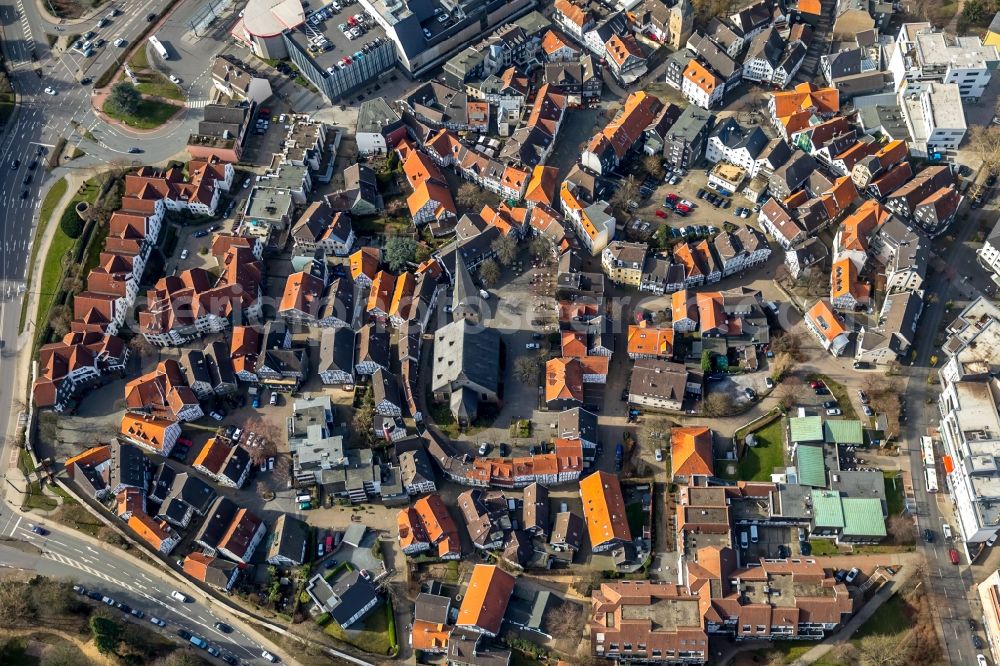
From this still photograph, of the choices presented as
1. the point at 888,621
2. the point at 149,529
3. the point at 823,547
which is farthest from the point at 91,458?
the point at 888,621

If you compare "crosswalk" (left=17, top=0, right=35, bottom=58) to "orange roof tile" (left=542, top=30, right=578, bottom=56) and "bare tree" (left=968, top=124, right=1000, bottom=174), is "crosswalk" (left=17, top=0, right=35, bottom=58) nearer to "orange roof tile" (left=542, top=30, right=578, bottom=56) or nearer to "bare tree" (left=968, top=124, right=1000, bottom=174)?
"orange roof tile" (left=542, top=30, right=578, bottom=56)

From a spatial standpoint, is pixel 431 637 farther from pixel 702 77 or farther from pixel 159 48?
pixel 159 48

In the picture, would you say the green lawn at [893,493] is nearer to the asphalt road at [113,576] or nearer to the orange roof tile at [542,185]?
the orange roof tile at [542,185]

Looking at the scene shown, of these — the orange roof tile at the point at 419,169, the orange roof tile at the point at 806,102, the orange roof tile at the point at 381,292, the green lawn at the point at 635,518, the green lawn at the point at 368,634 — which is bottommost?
the green lawn at the point at 368,634

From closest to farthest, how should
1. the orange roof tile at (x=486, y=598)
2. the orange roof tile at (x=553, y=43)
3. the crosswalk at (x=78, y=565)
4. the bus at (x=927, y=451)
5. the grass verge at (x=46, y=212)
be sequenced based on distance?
the orange roof tile at (x=486, y=598) → the bus at (x=927, y=451) → the crosswalk at (x=78, y=565) → the grass verge at (x=46, y=212) → the orange roof tile at (x=553, y=43)

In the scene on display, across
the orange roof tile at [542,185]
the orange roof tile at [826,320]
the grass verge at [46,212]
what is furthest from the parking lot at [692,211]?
the grass verge at [46,212]

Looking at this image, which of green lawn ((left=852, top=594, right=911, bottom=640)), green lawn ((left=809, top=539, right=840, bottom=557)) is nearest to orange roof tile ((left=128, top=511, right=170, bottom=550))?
green lawn ((left=809, top=539, right=840, bottom=557))
